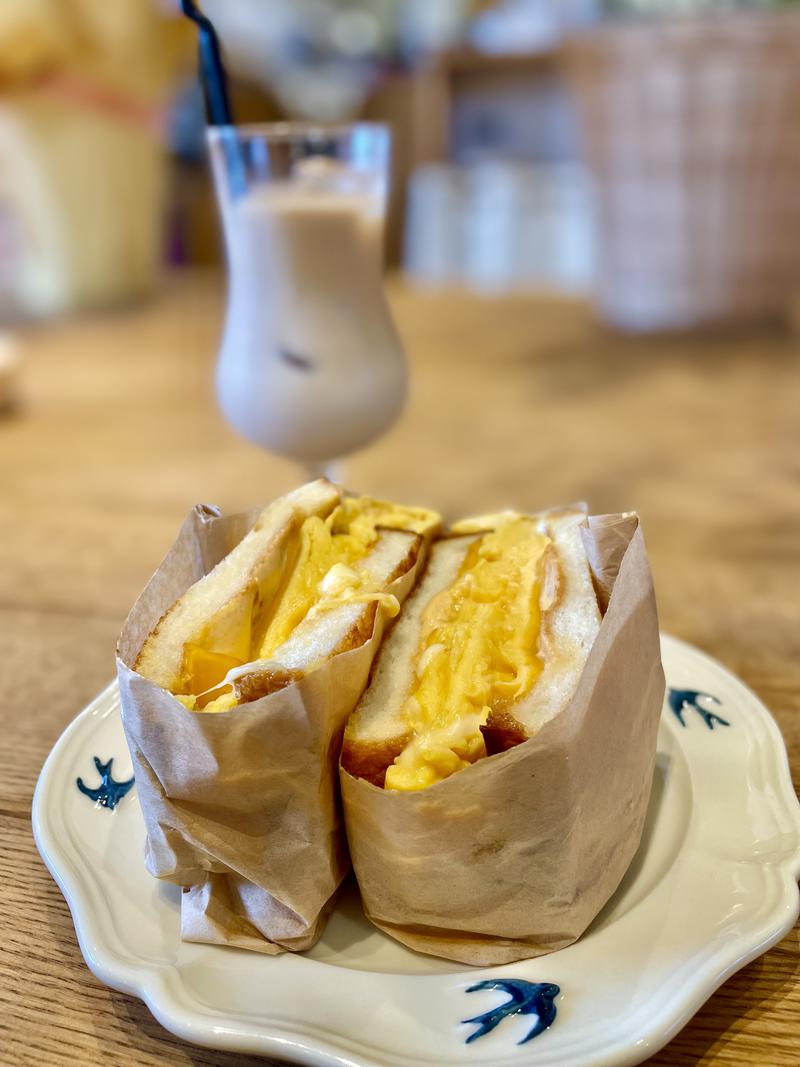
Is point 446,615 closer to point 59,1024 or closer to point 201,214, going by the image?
point 59,1024

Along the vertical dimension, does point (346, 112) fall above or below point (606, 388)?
above

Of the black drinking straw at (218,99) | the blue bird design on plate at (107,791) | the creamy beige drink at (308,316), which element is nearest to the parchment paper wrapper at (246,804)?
the blue bird design on plate at (107,791)

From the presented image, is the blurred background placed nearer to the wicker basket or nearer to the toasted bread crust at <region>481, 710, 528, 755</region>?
the wicker basket

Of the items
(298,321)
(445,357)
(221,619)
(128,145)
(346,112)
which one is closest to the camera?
(221,619)

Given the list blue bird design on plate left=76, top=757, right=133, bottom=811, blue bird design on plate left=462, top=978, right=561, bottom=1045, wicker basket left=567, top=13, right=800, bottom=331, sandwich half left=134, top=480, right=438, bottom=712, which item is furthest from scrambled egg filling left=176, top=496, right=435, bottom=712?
wicker basket left=567, top=13, right=800, bottom=331

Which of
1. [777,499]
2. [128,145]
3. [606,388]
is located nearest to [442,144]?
[128,145]

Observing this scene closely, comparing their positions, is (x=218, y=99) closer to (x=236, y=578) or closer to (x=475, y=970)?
(x=236, y=578)
